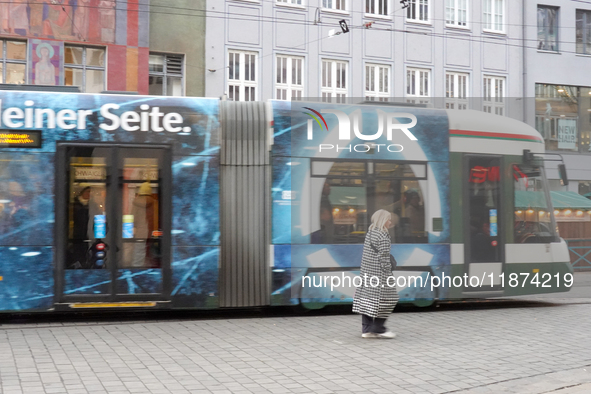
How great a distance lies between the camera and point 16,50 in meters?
19.9

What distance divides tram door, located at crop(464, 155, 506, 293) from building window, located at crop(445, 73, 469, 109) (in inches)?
592

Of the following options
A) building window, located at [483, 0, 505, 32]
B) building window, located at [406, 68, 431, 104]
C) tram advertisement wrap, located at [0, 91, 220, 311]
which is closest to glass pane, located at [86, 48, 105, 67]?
building window, located at [406, 68, 431, 104]

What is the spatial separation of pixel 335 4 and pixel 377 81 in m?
2.94

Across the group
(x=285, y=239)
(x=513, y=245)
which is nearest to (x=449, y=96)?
(x=513, y=245)

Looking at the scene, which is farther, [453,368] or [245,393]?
[453,368]

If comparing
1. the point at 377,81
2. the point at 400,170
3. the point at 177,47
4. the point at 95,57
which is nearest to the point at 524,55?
the point at 377,81

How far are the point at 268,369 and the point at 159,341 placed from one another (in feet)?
6.51

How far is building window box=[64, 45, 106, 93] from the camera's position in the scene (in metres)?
20.6

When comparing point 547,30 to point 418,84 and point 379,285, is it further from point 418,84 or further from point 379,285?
point 379,285

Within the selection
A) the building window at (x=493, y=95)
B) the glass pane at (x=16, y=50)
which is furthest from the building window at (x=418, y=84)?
the glass pane at (x=16, y=50)

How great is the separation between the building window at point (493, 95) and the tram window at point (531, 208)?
1544 cm

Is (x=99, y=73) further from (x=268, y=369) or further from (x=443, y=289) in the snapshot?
(x=268, y=369)

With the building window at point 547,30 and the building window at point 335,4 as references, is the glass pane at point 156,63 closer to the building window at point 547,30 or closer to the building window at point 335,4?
the building window at point 335,4

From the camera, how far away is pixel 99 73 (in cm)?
2089
